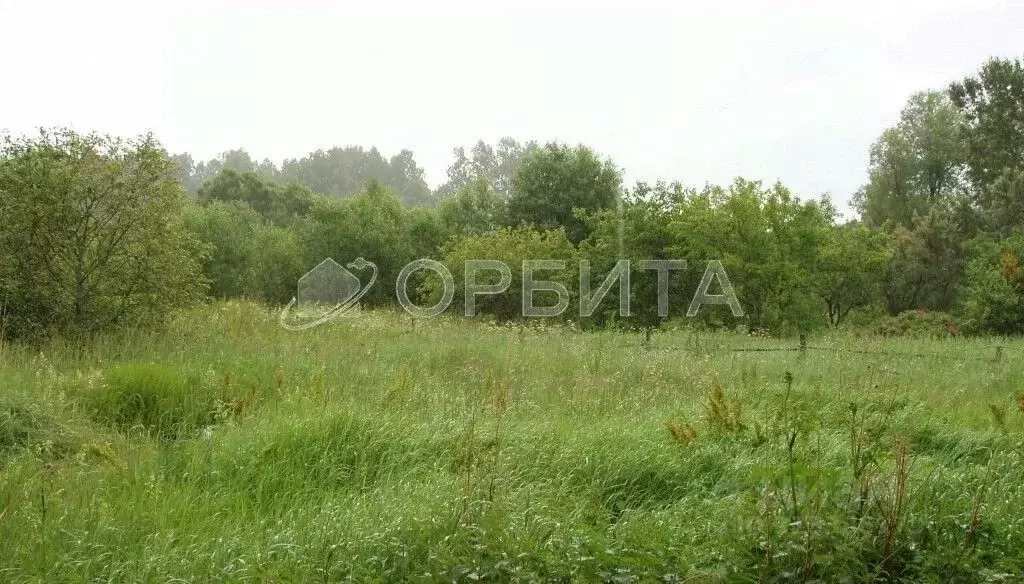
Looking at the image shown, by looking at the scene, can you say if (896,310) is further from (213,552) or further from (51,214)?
(213,552)

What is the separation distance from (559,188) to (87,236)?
884 inches

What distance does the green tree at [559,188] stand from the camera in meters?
31.8

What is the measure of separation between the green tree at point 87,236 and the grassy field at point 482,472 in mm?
1250

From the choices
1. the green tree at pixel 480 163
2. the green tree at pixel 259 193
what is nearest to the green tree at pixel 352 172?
the green tree at pixel 480 163

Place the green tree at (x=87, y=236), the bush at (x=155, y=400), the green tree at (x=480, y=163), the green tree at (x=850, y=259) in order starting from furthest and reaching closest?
the green tree at (x=480, y=163) → the green tree at (x=850, y=259) → the green tree at (x=87, y=236) → the bush at (x=155, y=400)

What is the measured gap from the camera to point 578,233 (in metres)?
30.9

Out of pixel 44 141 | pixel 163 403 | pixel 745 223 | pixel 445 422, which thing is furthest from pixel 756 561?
pixel 745 223

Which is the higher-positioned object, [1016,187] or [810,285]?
[1016,187]

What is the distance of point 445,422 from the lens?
6.45 meters

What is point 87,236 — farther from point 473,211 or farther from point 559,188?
point 473,211

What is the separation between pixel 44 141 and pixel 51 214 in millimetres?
1241

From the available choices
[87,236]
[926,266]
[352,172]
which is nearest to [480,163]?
[352,172]

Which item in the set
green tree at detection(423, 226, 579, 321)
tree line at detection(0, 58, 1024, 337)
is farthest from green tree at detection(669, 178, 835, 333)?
green tree at detection(423, 226, 579, 321)

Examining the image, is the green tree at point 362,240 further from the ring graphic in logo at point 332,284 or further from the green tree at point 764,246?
the green tree at point 764,246
